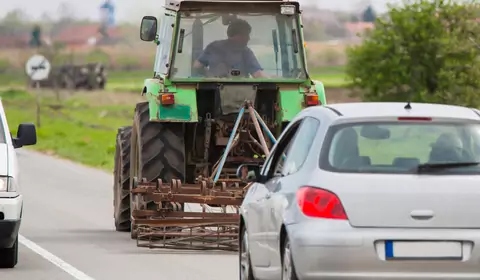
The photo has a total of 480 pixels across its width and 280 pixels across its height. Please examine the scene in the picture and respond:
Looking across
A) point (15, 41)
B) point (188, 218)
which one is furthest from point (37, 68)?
point (188, 218)

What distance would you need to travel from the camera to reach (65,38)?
85375mm

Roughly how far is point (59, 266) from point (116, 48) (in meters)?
64.1

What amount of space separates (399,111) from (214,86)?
683 cm

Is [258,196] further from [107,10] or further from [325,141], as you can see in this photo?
[107,10]

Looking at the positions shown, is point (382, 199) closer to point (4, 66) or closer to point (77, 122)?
point (77, 122)

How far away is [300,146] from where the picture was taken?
10953 millimetres

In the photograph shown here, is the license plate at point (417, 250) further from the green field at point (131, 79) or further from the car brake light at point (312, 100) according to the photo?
the green field at point (131, 79)

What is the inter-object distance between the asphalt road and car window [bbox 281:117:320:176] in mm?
2603

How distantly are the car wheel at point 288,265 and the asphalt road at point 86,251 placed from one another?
305cm

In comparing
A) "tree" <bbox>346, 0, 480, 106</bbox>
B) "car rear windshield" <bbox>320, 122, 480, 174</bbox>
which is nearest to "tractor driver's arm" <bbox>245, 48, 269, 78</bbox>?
"car rear windshield" <bbox>320, 122, 480, 174</bbox>

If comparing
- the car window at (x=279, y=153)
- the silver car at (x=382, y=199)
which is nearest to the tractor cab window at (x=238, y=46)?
the car window at (x=279, y=153)

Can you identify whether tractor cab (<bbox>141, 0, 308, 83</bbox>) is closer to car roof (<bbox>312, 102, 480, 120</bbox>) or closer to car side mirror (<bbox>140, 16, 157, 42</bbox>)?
car side mirror (<bbox>140, 16, 157, 42</bbox>)

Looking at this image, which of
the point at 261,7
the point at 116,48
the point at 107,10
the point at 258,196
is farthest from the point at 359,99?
the point at 258,196

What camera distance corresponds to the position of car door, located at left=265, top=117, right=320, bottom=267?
1048 cm
